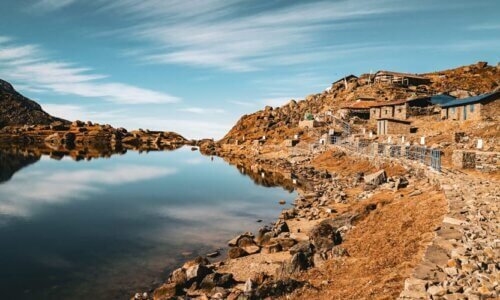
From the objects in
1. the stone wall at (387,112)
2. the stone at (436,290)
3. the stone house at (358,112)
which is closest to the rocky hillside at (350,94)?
the stone house at (358,112)

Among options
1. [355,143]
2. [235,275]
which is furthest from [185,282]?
[355,143]

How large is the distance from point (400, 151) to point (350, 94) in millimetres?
81969

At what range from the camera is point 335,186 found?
42938 millimetres

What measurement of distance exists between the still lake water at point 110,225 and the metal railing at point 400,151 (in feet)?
45.4

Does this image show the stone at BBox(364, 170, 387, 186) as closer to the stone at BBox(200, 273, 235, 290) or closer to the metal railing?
the metal railing

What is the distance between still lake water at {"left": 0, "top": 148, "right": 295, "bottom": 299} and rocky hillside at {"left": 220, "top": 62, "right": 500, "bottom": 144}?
2177 inches

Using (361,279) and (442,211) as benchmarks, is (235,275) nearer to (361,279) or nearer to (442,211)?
(361,279)

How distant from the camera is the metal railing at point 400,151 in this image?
33188mm

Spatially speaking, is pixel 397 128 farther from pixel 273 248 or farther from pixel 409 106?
pixel 273 248

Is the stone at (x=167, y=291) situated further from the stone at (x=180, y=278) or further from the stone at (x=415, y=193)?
the stone at (x=415, y=193)

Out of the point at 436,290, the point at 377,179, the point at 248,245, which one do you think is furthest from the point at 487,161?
the point at 436,290

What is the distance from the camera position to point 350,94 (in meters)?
123

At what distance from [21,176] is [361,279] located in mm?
71425

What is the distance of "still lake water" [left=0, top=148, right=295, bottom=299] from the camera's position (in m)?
21.4
